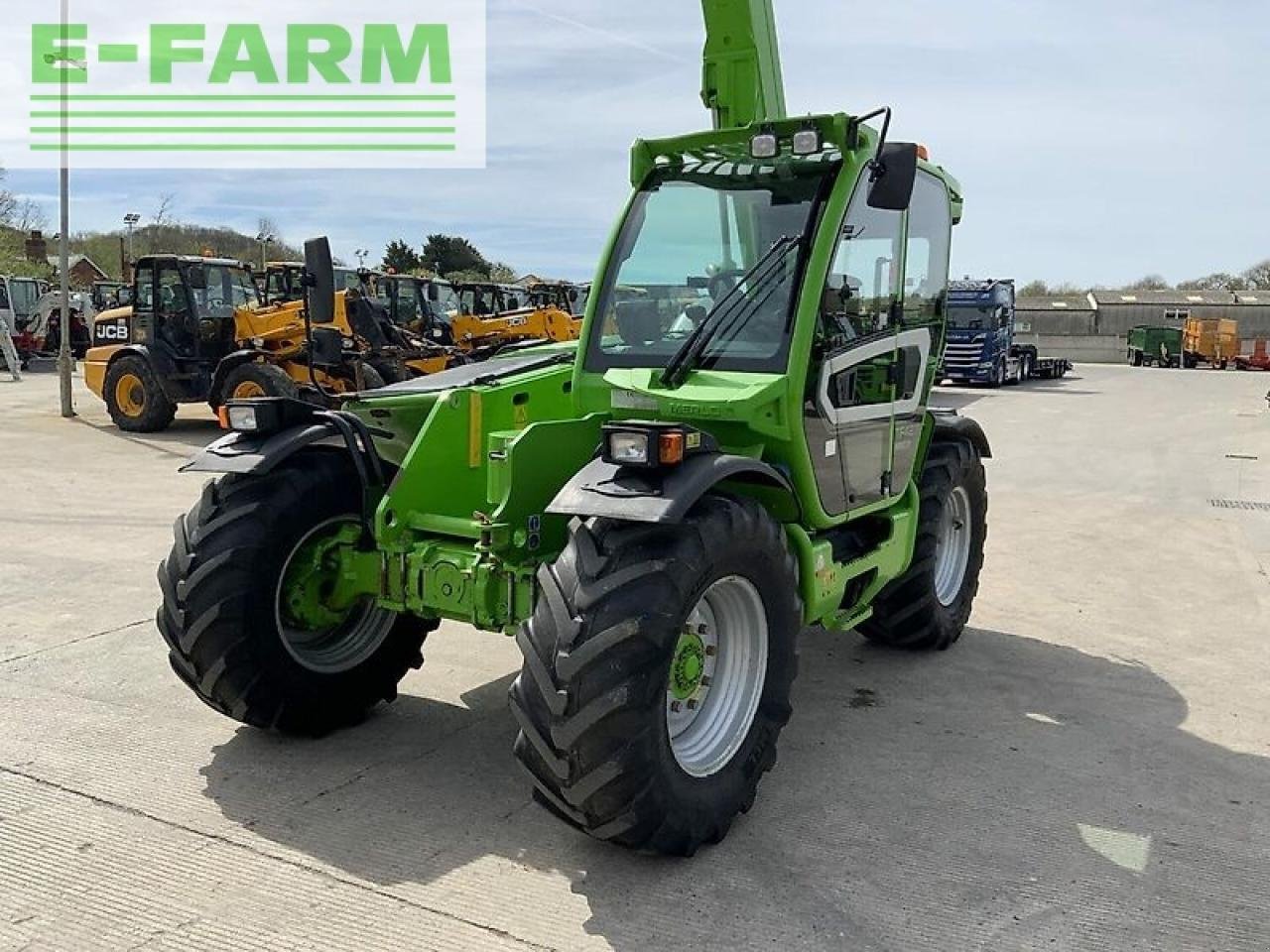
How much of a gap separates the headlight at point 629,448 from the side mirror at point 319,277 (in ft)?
4.92

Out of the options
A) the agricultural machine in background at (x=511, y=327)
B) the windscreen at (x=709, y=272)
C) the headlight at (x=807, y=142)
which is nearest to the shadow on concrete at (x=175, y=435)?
the agricultural machine in background at (x=511, y=327)

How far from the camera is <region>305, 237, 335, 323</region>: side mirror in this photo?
4402 mm

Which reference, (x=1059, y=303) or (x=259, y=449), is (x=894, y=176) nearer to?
(x=259, y=449)

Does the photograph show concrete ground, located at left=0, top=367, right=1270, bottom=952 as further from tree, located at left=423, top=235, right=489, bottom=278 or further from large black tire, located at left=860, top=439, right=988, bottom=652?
tree, located at left=423, top=235, right=489, bottom=278

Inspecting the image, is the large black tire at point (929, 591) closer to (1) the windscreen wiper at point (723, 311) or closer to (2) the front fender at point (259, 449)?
(1) the windscreen wiper at point (723, 311)

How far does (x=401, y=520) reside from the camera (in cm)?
434

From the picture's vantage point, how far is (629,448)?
11.6ft

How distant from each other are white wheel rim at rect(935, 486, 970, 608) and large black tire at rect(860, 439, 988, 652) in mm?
51

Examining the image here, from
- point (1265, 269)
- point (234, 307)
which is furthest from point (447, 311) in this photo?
point (1265, 269)

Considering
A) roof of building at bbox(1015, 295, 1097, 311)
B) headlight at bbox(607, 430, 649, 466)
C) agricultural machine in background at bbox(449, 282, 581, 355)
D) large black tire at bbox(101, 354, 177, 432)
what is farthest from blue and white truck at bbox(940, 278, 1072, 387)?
roof of building at bbox(1015, 295, 1097, 311)

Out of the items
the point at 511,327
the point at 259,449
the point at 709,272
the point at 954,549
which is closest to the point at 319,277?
the point at 259,449

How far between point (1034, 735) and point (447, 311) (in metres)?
19.0

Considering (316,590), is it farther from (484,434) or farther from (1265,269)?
(1265,269)

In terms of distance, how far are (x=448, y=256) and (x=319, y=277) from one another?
182ft
